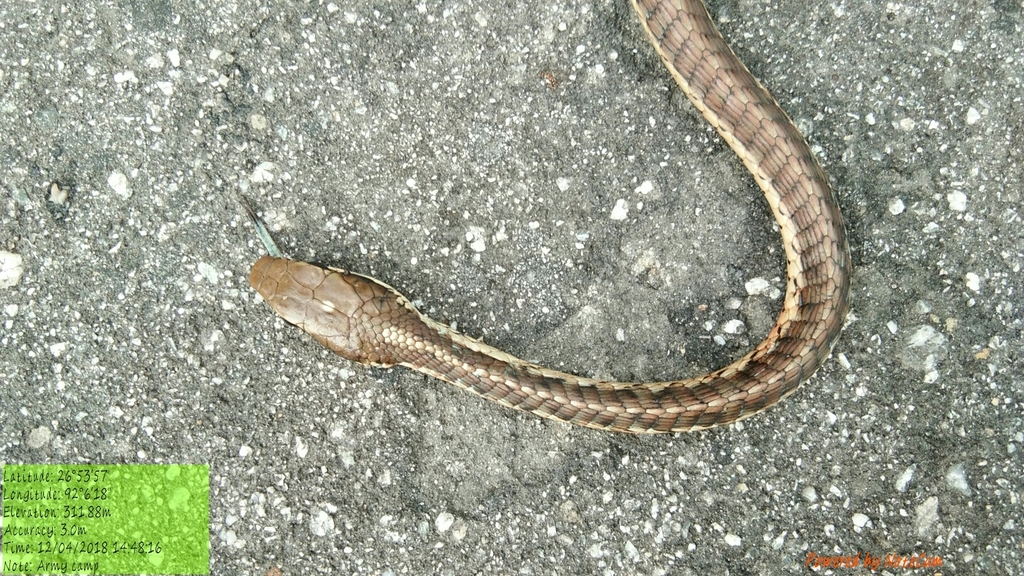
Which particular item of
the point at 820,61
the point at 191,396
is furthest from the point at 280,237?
the point at 820,61

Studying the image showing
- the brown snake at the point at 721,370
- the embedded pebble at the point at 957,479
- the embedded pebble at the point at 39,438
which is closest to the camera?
the brown snake at the point at 721,370

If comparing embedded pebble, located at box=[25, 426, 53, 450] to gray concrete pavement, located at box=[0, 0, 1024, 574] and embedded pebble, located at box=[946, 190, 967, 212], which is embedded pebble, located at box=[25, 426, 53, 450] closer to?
gray concrete pavement, located at box=[0, 0, 1024, 574]

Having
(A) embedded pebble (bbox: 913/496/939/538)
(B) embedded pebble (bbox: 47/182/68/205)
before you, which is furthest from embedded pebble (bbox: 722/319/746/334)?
(B) embedded pebble (bbox: 47/182/68/205)

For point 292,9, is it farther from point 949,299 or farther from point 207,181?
point 949,299

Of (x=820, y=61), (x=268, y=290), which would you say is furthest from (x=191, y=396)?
(x=820, y=61)

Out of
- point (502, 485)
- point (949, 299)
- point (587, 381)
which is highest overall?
point (949, 299)

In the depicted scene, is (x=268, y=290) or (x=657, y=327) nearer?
(x=268, y=290)

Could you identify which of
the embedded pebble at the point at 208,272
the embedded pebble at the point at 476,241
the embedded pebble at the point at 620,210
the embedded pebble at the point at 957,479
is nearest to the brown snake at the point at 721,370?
the embedded pebble at the point at 208,272

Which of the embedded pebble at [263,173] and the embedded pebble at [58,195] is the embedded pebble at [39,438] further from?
the embedded pebble at [263,173]

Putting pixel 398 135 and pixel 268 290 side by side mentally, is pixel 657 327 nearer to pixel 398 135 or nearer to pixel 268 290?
pixel 398 135

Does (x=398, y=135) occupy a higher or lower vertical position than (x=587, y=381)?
higher
